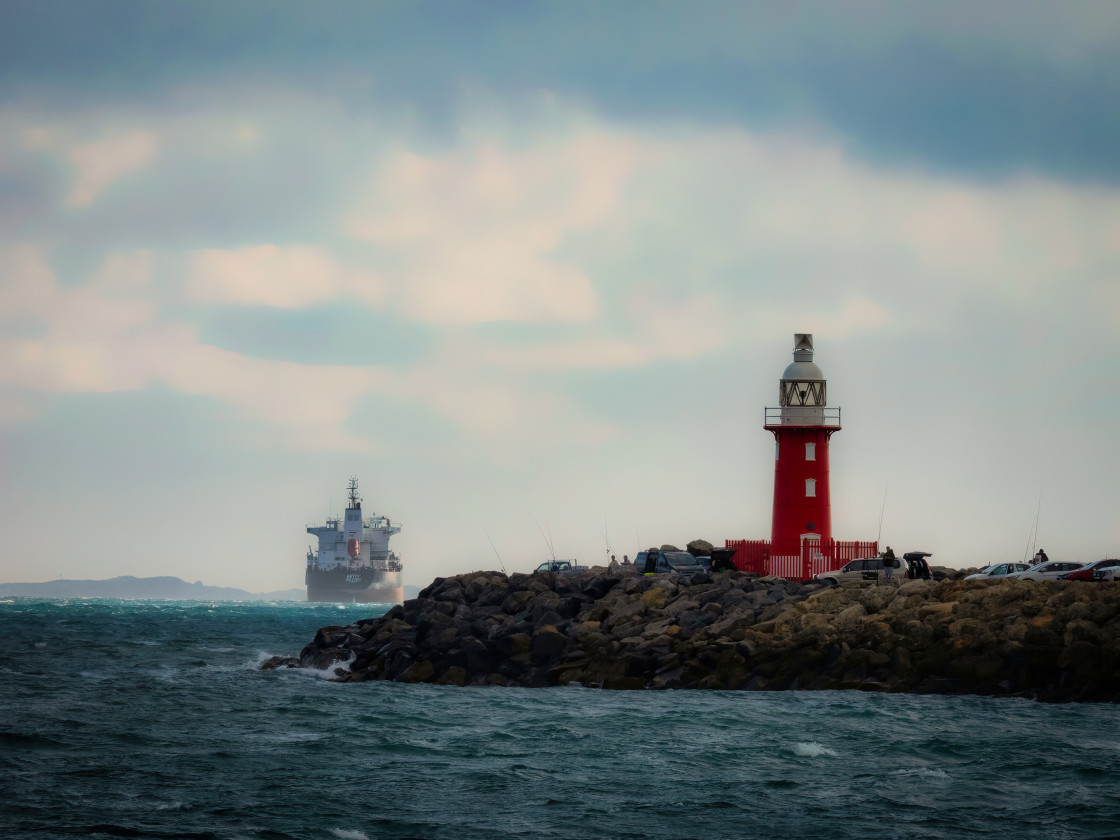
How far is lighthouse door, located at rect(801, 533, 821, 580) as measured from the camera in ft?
143

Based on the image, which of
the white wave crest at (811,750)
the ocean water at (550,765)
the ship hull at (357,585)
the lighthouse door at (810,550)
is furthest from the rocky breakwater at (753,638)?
the ship hull at (357,585)

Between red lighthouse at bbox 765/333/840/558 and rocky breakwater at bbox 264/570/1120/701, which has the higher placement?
red lighthouse at bbox 765/333/840/558

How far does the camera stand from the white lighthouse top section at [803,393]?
44.0 meters

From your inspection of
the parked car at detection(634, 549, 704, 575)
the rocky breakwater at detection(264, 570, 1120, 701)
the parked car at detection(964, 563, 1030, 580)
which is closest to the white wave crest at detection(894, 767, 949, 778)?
the rocky breakwater at detection(264, 570, 1120, 701)

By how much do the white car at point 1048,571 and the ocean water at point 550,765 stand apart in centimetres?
1035

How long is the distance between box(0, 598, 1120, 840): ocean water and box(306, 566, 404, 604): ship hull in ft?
506

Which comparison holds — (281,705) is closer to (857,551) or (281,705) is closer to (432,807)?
(432,807)

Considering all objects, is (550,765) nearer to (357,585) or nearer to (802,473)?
(802,473)

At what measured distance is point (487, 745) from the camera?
24.6 m

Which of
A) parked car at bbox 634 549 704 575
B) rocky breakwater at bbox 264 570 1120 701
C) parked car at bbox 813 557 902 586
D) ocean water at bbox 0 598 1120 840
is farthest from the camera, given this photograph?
parked car at bbox 634 549 704 575

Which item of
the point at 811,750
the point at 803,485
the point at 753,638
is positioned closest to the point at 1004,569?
the point at 803,485

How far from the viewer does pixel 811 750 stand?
23172 millimetres

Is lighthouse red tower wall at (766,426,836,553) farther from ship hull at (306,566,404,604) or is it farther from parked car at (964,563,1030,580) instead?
ship hull at (306,566,404,604)

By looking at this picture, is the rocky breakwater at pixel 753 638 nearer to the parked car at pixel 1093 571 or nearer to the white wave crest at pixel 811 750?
the parked car at pixel 1093 571
